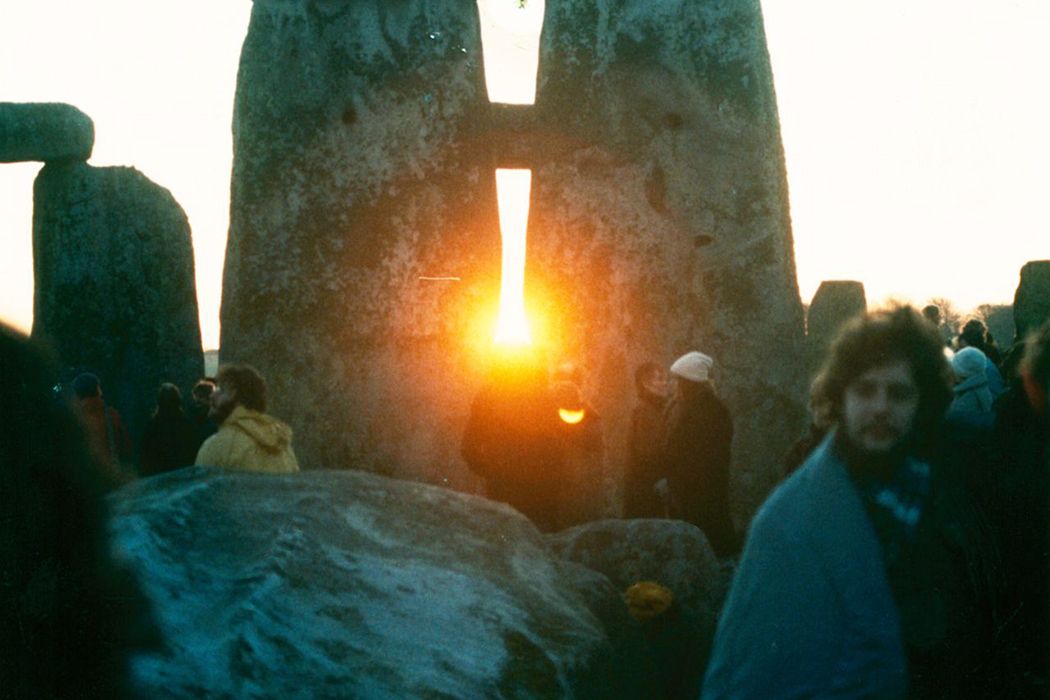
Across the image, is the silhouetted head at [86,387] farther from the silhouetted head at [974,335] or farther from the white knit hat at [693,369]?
the silhouetted head at [974,335]

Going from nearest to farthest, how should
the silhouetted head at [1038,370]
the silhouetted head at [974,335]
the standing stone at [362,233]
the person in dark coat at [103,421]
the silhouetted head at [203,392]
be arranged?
1. the silhouetted head at [1038,370]
2. the person in dark coat at [103,421]
3. the silhouetted head at [203,392]
4. the standing stone at [362,233]
5. the silhouetted head at [974,335]

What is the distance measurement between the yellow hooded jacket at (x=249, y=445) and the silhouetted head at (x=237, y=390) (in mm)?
29

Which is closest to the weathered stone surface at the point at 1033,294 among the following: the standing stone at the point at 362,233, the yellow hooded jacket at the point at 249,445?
the standing stone at the point at 362,233

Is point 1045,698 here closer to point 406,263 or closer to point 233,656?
point 233,656

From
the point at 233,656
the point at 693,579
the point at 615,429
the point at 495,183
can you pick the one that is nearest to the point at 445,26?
the point at 495,183

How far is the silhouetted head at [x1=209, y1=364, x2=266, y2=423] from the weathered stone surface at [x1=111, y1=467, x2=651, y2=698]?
41.2 inches

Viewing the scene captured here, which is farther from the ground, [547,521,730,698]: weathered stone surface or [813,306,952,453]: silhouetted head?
[813,306,952,453]: silhouetted head

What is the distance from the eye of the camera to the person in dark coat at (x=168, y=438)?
784 centimetres

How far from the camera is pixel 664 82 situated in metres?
8.72

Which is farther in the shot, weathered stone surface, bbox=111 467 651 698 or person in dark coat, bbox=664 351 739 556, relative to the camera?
person in dark coat, bbox=664 351 739 556

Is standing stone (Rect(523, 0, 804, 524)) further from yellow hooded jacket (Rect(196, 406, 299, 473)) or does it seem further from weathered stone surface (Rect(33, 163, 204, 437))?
weathered stone surface (Rect(33, 163, 204, 437))

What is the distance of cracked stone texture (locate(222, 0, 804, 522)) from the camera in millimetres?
8312

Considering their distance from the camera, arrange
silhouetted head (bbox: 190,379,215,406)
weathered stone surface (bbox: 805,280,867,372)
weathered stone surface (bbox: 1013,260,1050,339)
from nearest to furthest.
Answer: silhouetted head (bbox: 190,379,215,406), weathered stone surface (bbox: 1013,260,1050,339), weathered stone surface (bbox: 805,280,867,372)

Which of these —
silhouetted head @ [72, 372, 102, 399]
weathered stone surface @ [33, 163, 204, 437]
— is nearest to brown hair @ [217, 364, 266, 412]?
silhouetted head @ [72, 372, 102, 399]
